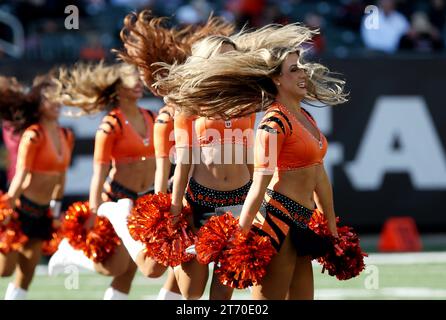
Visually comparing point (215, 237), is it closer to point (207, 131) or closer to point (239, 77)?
point (239, 77)

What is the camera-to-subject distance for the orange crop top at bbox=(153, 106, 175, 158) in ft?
24.1

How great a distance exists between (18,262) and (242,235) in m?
3.86

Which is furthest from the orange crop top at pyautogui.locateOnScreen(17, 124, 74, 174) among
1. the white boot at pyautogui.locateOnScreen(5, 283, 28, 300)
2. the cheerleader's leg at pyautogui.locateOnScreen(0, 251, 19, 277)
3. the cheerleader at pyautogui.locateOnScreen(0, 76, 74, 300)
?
the white boot at pyautogui.locateOnScreen(5, 283, 28, 300)

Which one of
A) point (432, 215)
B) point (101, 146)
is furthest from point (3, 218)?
point (432, 215)

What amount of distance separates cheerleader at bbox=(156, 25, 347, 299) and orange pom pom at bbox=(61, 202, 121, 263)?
2027 mm

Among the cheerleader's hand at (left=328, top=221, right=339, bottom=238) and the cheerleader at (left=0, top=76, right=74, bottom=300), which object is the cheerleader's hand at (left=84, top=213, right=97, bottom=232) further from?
the cheerleader's hand at (left=328, top=221, right=339, bottom=238)

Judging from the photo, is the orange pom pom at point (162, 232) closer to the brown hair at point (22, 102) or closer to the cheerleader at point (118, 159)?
the cheerleader at point (118, 159)

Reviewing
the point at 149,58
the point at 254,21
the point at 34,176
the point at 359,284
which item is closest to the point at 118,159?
the point at 149,58

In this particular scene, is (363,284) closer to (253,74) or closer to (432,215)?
(432,215)

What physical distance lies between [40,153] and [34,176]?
0.67 ft

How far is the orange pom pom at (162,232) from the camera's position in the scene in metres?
6.60

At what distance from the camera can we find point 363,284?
10.6m

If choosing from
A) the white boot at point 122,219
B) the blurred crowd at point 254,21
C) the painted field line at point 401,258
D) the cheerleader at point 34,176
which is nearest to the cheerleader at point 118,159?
the white boot at point 122,219

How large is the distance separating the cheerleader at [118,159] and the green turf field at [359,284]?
48.2 inches
